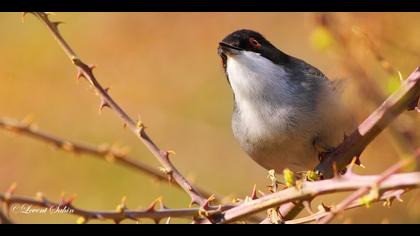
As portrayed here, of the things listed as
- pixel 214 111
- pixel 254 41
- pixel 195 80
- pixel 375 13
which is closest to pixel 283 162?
pixel 254 41

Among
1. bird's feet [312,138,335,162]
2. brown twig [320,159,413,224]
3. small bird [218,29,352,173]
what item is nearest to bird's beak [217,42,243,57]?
small bird [218,29,352,173]

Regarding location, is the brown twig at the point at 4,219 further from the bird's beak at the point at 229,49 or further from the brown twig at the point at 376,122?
the bird's beak at the point at 229,49

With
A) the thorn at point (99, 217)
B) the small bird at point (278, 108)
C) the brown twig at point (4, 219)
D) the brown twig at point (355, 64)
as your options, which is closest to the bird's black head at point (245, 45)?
the small bird at point (278, 108)

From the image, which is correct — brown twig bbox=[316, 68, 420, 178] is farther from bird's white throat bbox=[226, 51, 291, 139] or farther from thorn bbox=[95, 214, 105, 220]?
bird's white throat bbox=[226, 51, 291, 139]

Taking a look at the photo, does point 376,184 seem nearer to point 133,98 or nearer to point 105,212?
point 105,212

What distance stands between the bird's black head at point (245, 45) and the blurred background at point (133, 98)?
126 cm

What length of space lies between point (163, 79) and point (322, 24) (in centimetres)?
439

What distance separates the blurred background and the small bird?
1176 millimetres

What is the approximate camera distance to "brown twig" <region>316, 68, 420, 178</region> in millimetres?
2299

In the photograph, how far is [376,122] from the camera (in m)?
2.43

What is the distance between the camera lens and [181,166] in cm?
614

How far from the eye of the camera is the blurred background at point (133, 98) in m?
5.93

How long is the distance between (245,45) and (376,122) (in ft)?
5.48

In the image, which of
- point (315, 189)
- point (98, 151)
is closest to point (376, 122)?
point (315, 189)
